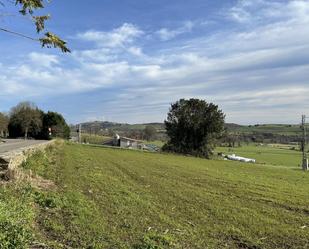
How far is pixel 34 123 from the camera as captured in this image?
102m

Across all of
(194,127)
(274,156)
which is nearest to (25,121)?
(194,127)

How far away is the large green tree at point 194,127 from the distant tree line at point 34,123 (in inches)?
1411

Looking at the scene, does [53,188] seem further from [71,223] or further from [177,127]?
[177,127]

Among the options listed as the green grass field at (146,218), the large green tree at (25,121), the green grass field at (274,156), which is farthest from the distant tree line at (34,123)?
the green grass field at (146,218)

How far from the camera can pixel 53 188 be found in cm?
1453

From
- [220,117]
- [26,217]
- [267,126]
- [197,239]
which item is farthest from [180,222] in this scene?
[267,126]

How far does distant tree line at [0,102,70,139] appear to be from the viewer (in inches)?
3952

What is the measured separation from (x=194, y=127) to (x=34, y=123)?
151 feet

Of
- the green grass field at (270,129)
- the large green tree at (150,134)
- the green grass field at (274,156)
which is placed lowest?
the green grass field at (274,156)

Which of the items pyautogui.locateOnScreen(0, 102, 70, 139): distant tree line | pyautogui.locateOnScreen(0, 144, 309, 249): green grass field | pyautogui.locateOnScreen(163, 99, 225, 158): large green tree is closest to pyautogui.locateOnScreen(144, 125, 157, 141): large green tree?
pyautogui.locateOnScreen(0, 102, 70, 139): distant tree line

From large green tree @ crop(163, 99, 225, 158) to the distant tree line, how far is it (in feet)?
118

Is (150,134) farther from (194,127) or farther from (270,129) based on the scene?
(194,127)

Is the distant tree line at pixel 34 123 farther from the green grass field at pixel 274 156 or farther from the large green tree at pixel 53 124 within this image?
the green grass field at pixel 274 156

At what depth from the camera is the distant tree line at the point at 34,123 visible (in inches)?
3952
